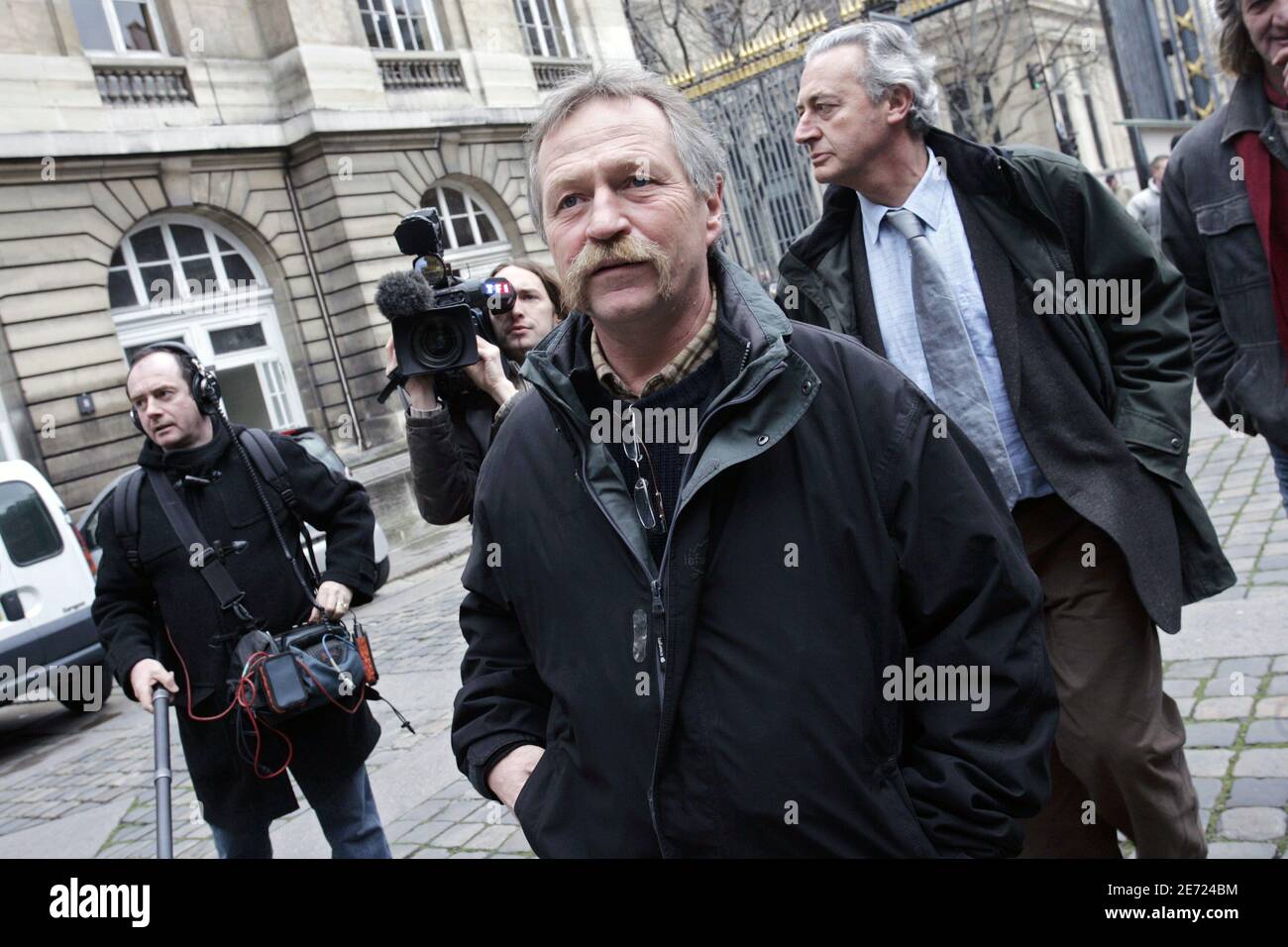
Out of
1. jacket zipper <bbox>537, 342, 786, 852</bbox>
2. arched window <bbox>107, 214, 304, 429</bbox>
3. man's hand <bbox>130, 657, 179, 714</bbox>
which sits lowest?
man's hand <bbox>130, 657, 179, 714</bbox>

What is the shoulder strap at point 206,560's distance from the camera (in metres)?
3.67

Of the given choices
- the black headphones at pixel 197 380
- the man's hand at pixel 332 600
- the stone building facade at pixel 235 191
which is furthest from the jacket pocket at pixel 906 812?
the stone building facade at pixel 235 191

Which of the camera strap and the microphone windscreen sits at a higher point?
the microphone windscreen

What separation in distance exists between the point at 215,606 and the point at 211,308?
52.9 feet

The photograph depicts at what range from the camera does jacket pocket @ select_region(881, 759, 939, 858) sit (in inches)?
67.9

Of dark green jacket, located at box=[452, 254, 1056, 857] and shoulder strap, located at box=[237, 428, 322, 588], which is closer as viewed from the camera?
dark green jacket, located at box=[452, 254, 1056, 857]

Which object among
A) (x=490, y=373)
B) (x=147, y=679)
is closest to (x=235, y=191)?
(x=147, y=679)

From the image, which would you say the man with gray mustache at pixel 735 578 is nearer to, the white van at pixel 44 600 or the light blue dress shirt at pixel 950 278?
the light blue dress shirt at pixel 950 278

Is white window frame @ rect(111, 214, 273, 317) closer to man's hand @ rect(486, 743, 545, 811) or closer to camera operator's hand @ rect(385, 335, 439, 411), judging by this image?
camera operator's hand @ rect(385, 335, 439, 411)

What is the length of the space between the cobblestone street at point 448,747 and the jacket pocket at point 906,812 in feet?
5.71

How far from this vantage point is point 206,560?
3.69 meters

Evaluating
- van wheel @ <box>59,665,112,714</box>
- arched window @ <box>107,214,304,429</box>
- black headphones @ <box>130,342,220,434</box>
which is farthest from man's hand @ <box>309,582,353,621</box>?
arched window @ <box>107,214,304,429</box>

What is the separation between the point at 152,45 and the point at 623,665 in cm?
1939

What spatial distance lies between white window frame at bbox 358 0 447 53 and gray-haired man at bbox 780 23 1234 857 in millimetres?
19721
